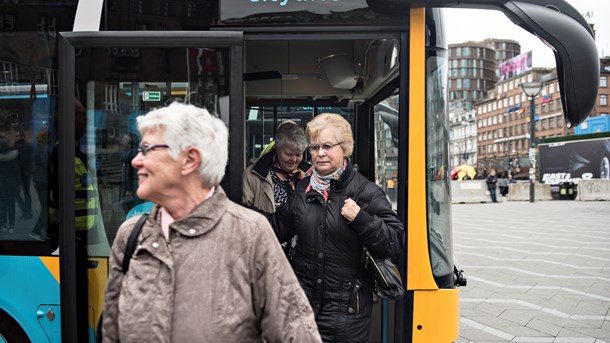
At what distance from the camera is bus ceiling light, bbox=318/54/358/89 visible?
16.7 ft

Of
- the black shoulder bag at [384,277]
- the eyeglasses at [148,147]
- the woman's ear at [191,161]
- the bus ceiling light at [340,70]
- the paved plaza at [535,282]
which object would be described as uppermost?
the bus ceiling light at [340,70]

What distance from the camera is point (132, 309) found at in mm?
1615

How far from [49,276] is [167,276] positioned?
1.80 metres

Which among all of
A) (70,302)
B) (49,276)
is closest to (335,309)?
(70,302)

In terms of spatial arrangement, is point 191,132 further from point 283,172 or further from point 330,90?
point 330,90

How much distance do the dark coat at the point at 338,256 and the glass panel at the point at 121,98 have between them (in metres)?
0.80

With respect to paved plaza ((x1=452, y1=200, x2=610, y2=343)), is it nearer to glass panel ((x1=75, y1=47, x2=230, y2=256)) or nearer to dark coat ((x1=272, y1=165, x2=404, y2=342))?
dark coat ((x1=272, y1=165, x2=404, y2=342))

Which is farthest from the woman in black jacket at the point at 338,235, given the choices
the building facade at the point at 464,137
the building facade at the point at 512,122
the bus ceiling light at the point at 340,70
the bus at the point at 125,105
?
the building facade at the point at 464,137

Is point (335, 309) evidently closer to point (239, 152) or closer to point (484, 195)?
point (239, 152)

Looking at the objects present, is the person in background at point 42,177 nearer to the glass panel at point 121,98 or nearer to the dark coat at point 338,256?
the glass panel at point 121,98

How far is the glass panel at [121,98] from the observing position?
298 cm

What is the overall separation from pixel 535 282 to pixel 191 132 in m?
7.51

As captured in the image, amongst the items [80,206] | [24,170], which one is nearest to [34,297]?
[80,206]

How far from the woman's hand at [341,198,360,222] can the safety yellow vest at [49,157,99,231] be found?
4.79 feet
